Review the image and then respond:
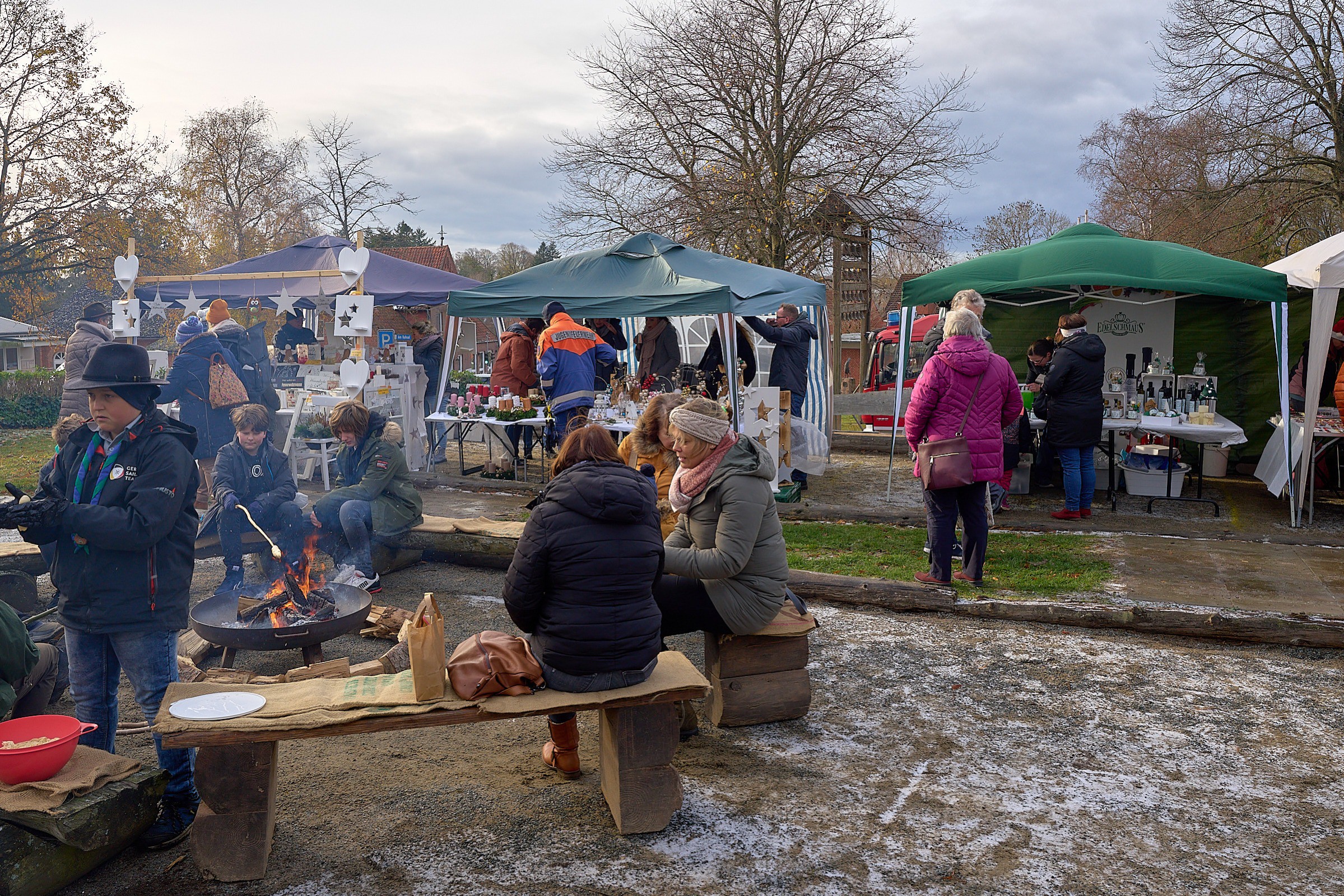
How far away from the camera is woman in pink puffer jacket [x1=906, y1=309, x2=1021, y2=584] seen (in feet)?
20.2

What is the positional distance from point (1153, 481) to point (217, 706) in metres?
9.37

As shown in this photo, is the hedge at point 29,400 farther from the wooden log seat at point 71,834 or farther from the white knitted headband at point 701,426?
the white knitted headband at point 701,426

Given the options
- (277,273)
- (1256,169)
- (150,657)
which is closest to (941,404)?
(150,657)

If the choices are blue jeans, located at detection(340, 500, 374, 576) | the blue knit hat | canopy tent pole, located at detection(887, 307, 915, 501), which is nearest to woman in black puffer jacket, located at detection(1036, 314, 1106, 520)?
canopy tent pole, located at detection(887, 307, 915, 501)

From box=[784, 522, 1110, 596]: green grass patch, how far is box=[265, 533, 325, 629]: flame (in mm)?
3305

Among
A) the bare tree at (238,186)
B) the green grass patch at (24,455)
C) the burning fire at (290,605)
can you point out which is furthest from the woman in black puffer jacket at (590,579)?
the bare tree at (238,186)

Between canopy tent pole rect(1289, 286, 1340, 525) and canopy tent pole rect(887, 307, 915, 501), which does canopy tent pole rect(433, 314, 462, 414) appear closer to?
canopy tent pole rect(887, 307, 915, 501)

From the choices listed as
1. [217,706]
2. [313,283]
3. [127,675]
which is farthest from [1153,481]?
[313,283]

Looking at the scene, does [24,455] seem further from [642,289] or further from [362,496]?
[362,496]

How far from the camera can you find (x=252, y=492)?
600 cm

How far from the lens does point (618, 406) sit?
392 inches

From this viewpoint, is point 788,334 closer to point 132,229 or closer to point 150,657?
point 150,657

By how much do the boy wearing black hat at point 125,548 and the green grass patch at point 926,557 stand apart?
4369mm

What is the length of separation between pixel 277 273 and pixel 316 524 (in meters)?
5.82
